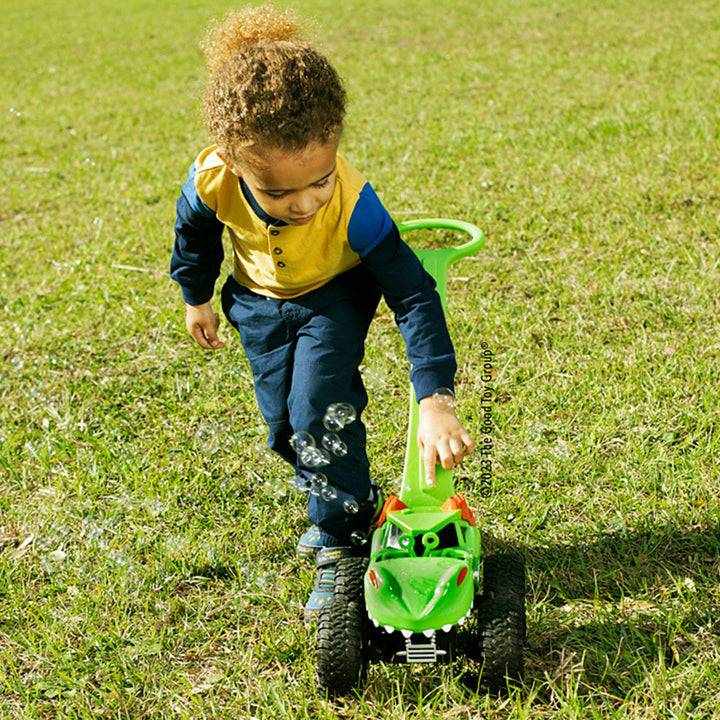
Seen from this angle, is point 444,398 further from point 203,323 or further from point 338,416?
point 203,323

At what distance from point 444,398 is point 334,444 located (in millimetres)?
429

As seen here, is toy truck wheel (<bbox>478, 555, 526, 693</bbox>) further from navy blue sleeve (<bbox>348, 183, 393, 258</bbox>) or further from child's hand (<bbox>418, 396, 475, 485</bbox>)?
navy blue sleeve (<bbox>348, 183, 393, 258</bbox>)

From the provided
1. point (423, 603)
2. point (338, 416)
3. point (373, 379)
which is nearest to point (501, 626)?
point (423, 603)

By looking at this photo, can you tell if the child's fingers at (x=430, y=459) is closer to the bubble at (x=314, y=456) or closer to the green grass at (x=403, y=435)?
the bubble at (x=314, y=456)

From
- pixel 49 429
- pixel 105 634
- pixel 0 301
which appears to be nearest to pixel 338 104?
pixel 105 634

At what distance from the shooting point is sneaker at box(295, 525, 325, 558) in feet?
9.00

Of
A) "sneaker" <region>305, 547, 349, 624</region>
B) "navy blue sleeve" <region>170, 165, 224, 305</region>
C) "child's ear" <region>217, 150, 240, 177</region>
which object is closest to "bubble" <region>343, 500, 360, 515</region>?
"sneaker" <region>305, 547, 349, 624</region>

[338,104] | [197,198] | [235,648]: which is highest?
[338,104]

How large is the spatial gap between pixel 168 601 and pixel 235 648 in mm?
304

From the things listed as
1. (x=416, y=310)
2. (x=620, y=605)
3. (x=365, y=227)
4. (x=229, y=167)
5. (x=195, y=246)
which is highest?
(x=229, y=167)

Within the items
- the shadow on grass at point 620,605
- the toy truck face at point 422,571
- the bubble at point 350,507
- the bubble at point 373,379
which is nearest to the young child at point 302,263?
the bubble at point 350,507

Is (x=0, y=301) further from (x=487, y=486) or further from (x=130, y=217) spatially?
(x=487, y=486)

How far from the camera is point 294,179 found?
217 centimetres

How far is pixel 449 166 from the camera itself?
630 centimetres
